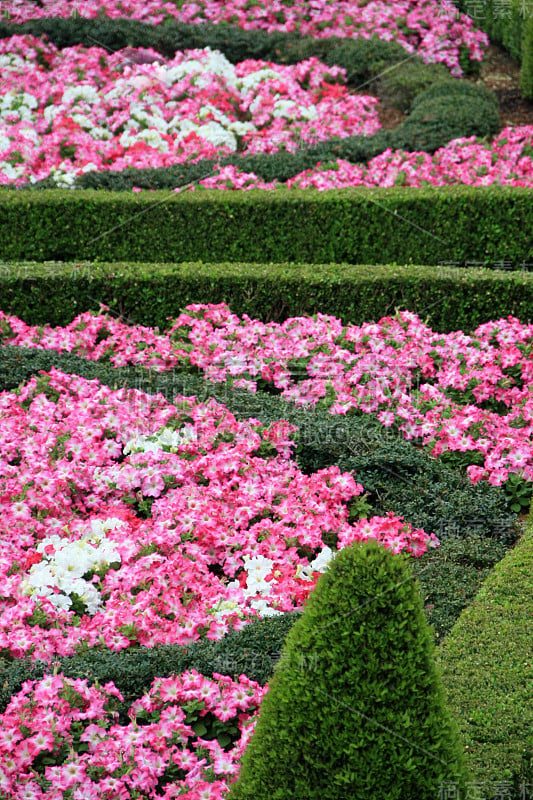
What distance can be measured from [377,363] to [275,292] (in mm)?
1077

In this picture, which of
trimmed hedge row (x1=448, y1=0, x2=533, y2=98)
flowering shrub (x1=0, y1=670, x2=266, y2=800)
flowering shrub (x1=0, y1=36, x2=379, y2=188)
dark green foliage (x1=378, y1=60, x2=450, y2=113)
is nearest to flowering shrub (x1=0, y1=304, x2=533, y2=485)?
flowering shrub (x1=0, y1=670, x2=266, y2=800)

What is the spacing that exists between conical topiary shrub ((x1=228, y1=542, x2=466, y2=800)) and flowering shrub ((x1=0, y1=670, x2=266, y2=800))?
2.55ft

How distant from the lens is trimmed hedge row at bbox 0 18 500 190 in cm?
845

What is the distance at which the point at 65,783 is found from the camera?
290cm

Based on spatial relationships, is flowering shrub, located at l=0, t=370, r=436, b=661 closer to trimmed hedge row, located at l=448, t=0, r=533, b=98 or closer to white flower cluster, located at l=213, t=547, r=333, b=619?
white flower cluster, located at l=213, t=547, r=333, b=619

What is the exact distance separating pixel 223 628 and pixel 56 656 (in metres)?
0.61

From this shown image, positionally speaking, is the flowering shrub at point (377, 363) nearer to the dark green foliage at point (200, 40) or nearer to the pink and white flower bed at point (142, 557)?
the pink and white flower bed at point (142, 557)

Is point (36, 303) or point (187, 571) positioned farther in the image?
point (36, 303)

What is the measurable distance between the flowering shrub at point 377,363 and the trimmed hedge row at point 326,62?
280cm

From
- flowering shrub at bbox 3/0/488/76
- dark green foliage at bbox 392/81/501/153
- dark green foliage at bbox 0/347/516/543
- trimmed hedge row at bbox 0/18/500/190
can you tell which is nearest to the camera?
dark green foliage at bbox 0/347/516/543

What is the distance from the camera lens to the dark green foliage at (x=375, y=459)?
4.29 meters

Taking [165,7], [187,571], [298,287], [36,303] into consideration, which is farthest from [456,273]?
[165,7]

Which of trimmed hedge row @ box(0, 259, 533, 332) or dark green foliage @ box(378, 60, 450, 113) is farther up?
dark green foliage @ box(378, 60, 450, 113)

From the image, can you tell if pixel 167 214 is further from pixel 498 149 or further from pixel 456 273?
pixel 498 149
